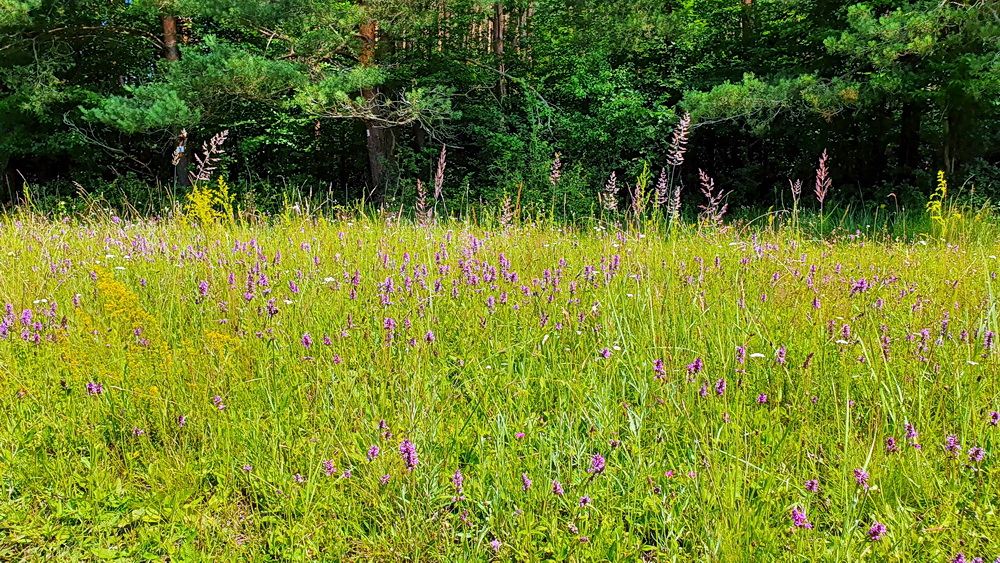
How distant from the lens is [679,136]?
3850 mm

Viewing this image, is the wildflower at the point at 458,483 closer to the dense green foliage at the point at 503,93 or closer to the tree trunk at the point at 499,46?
the dense green foliage at the point at 503,93

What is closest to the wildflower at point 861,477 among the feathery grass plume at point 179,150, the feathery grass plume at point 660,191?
the feathery grass plume at point 660,191

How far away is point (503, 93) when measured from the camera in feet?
42.1

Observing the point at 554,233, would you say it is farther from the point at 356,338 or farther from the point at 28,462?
the point at 28,462

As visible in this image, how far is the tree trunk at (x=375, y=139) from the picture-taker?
36.8ft

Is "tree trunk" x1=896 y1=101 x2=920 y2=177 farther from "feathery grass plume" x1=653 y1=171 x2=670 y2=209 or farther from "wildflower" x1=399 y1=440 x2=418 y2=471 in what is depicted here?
"wildflower" x1=399 y1=440 x2=418 y2=471

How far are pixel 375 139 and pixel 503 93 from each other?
283cm

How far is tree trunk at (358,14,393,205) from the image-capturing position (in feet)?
36.8

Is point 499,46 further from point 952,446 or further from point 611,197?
point 952,446

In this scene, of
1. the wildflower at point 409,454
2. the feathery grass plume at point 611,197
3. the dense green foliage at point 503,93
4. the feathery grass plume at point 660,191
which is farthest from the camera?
the dense green foliage at point 503,93

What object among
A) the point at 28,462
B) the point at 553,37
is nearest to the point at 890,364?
the point at 28,462

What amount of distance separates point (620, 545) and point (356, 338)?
1458mm

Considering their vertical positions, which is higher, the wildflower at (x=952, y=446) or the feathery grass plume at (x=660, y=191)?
the feathery grass plume at (x=660, y=191)

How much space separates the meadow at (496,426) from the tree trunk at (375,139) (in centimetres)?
894
